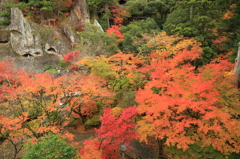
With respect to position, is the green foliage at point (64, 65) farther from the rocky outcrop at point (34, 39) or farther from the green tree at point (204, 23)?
the green tree at point (204, 23)

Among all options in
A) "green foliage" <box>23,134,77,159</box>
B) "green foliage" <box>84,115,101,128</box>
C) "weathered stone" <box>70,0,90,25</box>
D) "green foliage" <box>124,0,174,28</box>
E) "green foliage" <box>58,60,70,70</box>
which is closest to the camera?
"green foliage" <box>23,134,77,159</box>

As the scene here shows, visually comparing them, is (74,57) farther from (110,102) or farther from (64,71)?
(110,102)

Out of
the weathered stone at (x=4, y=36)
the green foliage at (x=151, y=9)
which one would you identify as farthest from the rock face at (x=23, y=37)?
the green foliage at (x=151, y=9)

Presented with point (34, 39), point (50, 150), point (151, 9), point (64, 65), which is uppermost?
point (151, 9)

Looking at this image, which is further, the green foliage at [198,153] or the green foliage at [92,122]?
the green foliage at [92,122]

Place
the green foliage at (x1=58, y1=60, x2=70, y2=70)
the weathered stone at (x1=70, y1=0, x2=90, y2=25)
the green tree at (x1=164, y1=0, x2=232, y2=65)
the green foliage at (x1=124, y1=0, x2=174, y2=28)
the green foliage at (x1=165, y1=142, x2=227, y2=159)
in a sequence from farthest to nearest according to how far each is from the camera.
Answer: the weathered stone at (x1=70, y1=0, x2=90, y2=25), the green foliage at (x1=124, y1=0, x2=174, y2=28), the green foliage at (x1=58, y1=60, x2=70, y2=70), the green tree at (x1=164, y1=0, x2=232, y2=65), the green foliage at (x1=165, y1=142, x2=227, y2=159)

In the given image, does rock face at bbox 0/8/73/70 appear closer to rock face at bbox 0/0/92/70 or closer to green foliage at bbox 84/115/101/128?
rock face at bbox 0/0/92/70

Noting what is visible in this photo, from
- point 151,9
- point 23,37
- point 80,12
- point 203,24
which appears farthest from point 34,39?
point 203,24

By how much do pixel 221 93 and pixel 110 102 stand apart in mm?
8207

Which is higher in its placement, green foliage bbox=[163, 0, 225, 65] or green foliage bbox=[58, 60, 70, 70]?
green foliage bbox=[163, 0, 225, 65]

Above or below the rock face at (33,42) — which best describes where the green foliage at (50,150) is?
below

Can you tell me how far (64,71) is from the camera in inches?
771

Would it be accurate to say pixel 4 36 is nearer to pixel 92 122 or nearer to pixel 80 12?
pixel 80 12

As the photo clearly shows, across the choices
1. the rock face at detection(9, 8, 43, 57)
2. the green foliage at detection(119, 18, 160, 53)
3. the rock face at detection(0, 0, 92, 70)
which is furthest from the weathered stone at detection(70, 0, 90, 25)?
the green foliage at detection(119, 18, 160, 53)
